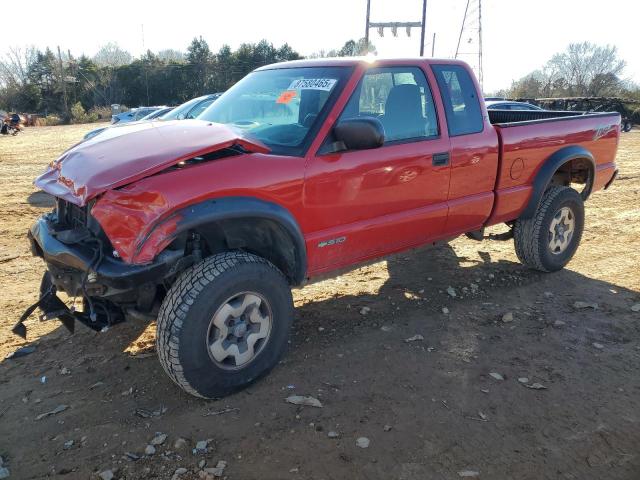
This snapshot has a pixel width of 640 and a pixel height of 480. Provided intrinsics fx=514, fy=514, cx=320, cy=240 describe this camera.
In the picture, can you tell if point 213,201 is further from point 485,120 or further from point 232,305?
point 485,120

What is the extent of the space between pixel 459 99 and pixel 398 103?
0.67 meters

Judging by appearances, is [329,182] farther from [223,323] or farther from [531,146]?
[531,146]

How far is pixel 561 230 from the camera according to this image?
16.9 feet

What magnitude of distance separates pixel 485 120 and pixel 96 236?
316 cm

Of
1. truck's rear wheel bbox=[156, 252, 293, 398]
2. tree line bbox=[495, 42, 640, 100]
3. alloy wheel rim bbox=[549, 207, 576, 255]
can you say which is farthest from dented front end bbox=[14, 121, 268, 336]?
tree line bbox=[495, 42, 640, 100]

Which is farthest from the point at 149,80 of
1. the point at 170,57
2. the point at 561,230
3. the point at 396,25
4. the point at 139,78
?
the point at 561,230

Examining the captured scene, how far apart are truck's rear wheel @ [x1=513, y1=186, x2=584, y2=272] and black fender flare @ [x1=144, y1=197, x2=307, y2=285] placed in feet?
8.82

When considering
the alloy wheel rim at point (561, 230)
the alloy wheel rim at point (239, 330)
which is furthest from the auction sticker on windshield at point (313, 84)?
the alloy wheel rim at point (561, 230)

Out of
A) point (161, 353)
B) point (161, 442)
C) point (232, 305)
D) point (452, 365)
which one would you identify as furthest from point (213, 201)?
point (452, 365)

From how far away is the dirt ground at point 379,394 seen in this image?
2.60 metres

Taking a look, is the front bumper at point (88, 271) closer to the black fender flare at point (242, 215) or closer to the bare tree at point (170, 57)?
the black fender flare at point (242, 215)

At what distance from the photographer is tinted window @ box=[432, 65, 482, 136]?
4.07 m

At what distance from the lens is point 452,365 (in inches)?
138

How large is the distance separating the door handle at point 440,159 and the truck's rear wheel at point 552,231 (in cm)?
152
